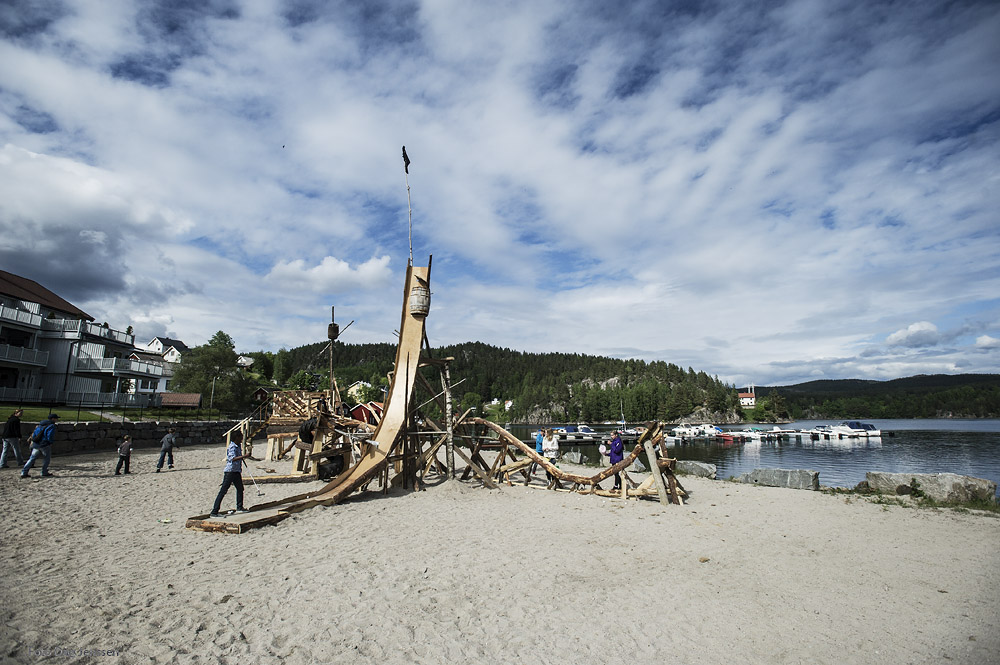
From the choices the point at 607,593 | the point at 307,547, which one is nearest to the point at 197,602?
the point at 307,547

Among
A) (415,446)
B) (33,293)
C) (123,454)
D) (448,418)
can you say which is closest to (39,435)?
(123,454)

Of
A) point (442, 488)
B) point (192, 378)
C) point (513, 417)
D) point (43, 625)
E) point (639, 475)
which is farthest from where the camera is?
point (513, 417)

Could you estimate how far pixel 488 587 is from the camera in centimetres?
746

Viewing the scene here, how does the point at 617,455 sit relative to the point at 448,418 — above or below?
below

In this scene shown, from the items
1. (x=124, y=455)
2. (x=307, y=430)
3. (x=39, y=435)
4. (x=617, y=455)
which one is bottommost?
(x=124, y=455)

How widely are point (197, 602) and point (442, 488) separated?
9821mm

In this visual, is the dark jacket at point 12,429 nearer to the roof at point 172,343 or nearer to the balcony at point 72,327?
the balcony at point 72,327

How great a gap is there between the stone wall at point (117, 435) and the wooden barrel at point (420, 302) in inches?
578

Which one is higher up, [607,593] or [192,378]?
[192,378]

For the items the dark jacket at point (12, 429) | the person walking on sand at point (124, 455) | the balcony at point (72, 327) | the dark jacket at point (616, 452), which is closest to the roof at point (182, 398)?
the balcony at point (72, 327)

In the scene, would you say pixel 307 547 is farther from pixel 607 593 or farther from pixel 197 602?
pixel 607 593

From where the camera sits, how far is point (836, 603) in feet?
23.4

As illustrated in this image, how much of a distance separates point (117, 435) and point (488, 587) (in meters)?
25.0

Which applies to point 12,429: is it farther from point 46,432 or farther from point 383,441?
point 383,441
